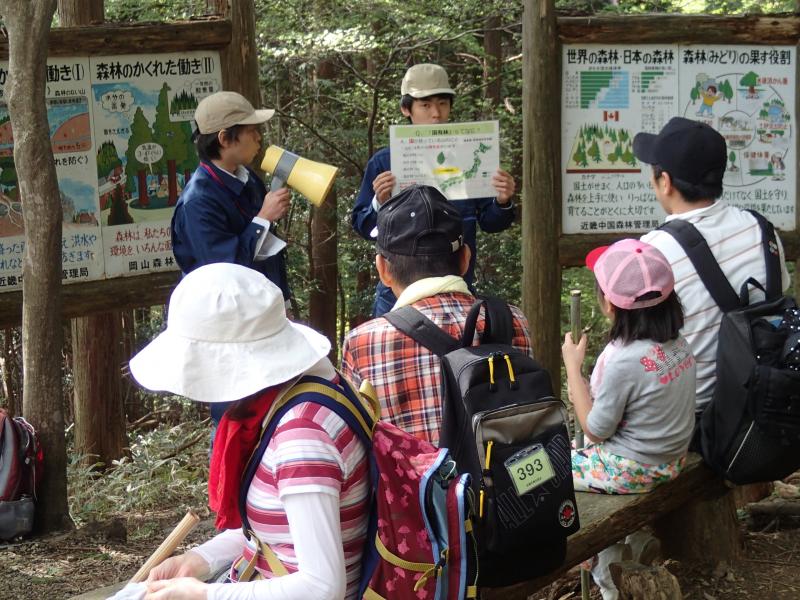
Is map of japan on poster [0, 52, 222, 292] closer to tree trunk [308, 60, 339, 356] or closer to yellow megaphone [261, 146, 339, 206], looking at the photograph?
yellow megaphone [261, 146, 339, 206]

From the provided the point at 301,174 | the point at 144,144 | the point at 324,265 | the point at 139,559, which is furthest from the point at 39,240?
the point at 324,265

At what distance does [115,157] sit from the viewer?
5.00m

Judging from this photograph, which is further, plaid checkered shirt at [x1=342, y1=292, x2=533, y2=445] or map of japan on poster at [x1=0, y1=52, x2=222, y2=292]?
map of japan on poster at [x1=0, y1=52, x2=222, y2=292]

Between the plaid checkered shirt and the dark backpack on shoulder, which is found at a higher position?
the plaid checkered shirt

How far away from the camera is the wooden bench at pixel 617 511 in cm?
319

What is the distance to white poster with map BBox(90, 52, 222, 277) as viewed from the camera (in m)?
4.97

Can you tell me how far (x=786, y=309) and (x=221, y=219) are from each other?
2.34 meters

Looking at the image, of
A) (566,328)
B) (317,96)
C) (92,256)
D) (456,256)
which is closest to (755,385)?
(456,256)

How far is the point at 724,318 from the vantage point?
12.6 feet

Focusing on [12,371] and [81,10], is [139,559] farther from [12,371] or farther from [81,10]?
[12,371]

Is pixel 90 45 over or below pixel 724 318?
over

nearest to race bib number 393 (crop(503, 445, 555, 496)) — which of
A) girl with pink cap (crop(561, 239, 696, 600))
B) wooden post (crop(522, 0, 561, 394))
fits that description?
girl with pink cap (crop(561, 239, 696, 600))

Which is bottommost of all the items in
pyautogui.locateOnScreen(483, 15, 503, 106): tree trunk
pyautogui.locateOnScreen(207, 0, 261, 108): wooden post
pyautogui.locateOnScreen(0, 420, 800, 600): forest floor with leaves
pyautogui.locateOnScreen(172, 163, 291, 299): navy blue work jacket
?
pyautogui.locateOnScreen(0, 420, 800, 600): forest floor with leaves

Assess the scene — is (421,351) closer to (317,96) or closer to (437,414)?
(437,414)
